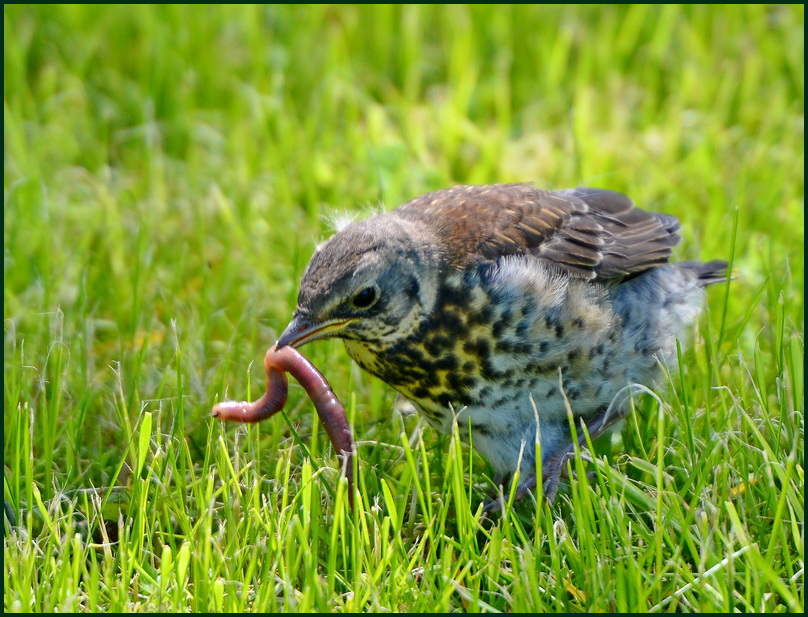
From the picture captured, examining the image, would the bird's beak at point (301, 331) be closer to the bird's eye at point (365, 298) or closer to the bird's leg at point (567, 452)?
the bird's eye at point (365, 298)

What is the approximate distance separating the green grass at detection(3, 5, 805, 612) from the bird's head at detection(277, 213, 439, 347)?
1.30 feet

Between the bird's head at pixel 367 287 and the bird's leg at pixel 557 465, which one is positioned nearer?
the bird's head at pixel 367 287

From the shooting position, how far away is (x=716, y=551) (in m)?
3.21

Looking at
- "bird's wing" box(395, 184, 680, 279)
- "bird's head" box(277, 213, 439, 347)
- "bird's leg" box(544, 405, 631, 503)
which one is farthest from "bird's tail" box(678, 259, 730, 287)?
"bird's head" box(277, 213, 439, 347)

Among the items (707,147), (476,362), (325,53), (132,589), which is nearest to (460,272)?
(476,362)

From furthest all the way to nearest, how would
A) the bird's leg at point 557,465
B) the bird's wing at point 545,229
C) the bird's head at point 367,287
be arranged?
the bird's wing at point 545,229 < the bird's leg at point 557,465 < the bird's head at point 367,287

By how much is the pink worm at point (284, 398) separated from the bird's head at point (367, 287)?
0.27 ft

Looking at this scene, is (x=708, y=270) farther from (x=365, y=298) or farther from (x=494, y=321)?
(x=365, y=298)

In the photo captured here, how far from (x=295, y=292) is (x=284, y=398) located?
33.1 inches

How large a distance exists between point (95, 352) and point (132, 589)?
147cm

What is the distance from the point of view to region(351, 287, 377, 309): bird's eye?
11.4 ft

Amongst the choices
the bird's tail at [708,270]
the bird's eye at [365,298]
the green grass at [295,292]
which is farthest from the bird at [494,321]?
the bird's tail at [708,270]

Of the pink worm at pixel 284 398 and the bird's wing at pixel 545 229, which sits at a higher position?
the bird's wing at pixel 545 229

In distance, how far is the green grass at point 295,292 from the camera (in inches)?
124
